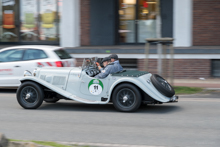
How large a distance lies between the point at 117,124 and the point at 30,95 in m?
2.55

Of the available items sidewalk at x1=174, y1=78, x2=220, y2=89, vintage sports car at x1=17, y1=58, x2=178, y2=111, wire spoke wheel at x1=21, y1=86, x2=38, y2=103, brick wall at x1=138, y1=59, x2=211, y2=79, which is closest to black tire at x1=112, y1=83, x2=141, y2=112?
vintage sports car at x1=17, y1=58, x2=178, y2=111

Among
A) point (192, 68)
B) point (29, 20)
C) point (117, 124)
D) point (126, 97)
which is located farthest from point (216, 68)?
point (29, 20)

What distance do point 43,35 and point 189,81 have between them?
7.67m

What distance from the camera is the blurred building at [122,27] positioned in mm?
14359

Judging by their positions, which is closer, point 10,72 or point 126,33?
point 10,72

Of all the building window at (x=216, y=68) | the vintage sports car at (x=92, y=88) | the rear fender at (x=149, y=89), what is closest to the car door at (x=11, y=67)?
the vintage sports car at (x=92, y=88)

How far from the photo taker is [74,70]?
27.6 feet

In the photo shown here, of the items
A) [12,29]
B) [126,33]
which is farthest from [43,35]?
[126,33]

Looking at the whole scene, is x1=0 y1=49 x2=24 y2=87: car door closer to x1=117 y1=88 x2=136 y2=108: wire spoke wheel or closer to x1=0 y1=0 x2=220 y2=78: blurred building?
x1=117 y1=88 x2=136 y2=108: wire spoke wheel

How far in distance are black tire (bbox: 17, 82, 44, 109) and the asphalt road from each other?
187mm

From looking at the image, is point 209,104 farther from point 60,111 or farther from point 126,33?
point 126,33

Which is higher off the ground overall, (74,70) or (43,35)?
(43,35)

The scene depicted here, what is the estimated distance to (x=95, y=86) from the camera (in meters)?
8.08

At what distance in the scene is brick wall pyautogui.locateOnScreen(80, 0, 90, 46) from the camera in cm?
1670
